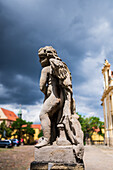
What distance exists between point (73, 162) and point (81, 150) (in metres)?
0.25

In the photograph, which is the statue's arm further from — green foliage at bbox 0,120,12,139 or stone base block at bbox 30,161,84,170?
green foliage at bbox 0,120,12,139

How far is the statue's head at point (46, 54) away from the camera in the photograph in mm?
3696

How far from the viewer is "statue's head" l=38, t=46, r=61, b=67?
3.70m

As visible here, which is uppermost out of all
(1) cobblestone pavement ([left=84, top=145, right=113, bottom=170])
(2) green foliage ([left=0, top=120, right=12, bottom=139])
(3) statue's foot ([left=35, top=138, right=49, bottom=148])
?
(3) statue's foot ([left=35, top=138, right=49, bottom=148])

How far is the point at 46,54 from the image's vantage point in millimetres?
3744

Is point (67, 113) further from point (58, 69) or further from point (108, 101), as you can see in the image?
point (108, 101)

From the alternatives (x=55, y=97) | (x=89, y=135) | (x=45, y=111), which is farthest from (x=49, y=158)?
(x=89, y=135)

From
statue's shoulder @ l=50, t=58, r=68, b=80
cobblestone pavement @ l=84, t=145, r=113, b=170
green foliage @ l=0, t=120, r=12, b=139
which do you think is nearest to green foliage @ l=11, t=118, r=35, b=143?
green foliage @ l=0, t=120, r=12, b=139

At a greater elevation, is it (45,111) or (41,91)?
(41,91)

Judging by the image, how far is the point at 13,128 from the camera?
45.3 meters

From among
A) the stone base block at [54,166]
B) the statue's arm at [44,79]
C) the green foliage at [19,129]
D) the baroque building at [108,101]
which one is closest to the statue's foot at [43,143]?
the stone base block at [54,166]

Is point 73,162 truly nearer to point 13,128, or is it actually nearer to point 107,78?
point 107,78

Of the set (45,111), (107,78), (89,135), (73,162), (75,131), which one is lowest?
(89,135)

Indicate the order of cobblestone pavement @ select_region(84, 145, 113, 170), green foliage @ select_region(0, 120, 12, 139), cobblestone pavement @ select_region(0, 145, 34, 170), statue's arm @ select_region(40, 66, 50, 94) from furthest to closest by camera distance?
green foliage @ select_region(0, 120, 12, 139) → cobblestone pavement @ select_region(0, 145, 34, 170) → cobblestone pavement @ select_region(84, 145, 113, 170) → statue's arm @ select_region(40, 66, 50, 94)
